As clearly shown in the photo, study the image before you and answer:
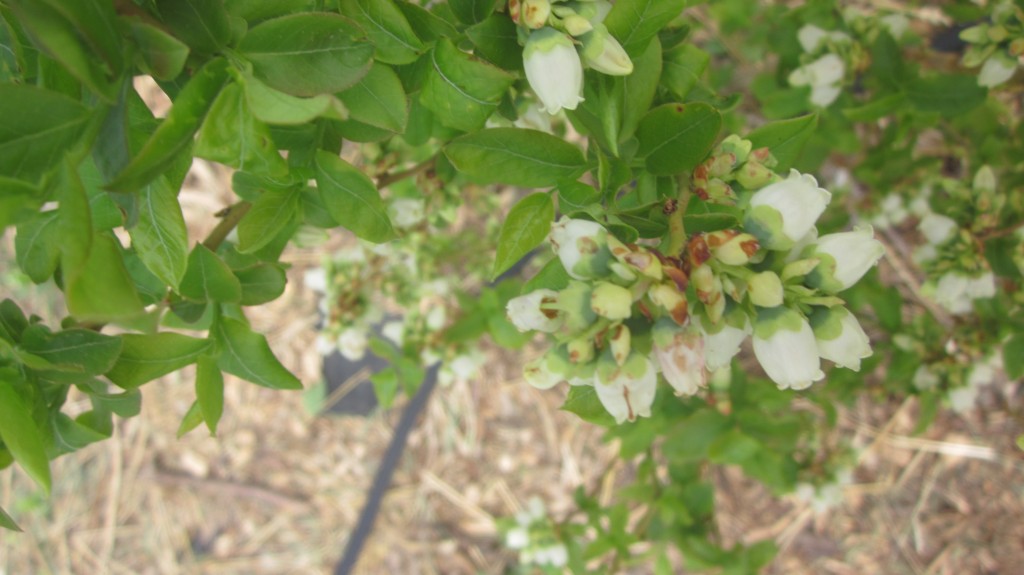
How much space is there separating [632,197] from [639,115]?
0.39ft

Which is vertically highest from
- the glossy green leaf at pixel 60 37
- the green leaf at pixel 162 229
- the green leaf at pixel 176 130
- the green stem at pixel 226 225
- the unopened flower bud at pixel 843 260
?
the glossy green leaf at pixel 60 37

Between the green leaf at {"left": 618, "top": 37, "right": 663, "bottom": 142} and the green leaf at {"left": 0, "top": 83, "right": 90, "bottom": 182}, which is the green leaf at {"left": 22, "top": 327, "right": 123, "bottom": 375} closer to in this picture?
the green leaf at {"left": 0, "top": 83, "right": 90, "bottom": 182}

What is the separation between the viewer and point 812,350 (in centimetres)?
70

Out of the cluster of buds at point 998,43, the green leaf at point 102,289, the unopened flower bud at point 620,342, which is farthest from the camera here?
the cluster of buds at point 998,43

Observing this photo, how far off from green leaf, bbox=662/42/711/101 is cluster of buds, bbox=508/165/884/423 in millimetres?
220

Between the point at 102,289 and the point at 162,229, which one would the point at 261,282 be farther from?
the point at 102,289

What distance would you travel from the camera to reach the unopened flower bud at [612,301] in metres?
0.63

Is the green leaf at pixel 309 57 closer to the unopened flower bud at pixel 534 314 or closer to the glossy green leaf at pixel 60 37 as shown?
the glossy green leaf at pixel 60 37

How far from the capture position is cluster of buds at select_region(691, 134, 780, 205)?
73cm

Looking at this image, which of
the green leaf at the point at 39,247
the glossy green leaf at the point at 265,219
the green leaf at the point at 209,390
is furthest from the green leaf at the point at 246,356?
the green leaf at the point at 39,247

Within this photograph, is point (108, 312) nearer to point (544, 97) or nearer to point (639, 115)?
point (544, 97)

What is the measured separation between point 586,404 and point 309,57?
432 millimetres

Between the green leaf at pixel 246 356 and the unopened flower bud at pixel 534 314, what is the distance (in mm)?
324

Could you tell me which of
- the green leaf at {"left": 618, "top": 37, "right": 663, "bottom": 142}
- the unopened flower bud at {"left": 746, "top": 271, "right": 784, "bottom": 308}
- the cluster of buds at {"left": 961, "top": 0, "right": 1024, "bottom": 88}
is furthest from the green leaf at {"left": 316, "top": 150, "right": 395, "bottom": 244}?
the cluster of buds at {"left": 961, "top": 0, "right": 1024, "bottom": 88}
